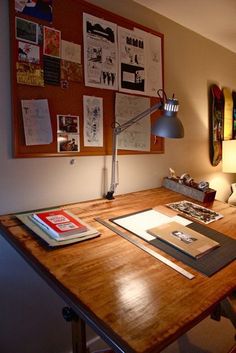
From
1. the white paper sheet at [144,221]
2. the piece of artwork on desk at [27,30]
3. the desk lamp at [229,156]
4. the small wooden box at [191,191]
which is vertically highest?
the piece of artwork on desk at [27,30]

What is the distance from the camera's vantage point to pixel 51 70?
4.30ft

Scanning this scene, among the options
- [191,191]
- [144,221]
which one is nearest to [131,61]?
[191,191]

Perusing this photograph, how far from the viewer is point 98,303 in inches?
26.0

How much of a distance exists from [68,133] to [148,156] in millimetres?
659

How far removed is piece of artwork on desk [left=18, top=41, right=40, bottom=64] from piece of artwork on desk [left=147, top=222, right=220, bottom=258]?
95cm

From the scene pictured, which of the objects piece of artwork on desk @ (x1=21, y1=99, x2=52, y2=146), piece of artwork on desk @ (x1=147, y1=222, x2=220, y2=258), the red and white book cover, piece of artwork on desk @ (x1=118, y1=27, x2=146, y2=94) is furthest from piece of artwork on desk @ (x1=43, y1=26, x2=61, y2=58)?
piece of artwork on desk @ (x1=147, y1=222, x2=220, y2=258)

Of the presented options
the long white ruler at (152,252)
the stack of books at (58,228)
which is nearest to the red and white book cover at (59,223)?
the stack of books at (58,228)

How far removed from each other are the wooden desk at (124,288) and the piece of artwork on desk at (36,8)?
3.19 feet

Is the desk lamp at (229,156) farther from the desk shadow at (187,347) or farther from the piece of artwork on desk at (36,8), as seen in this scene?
the piece of artwork on desk at (36,8)

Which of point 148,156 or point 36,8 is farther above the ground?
point 36,8

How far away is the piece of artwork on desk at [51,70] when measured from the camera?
1293 mm

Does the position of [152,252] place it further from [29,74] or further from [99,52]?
[99,52]

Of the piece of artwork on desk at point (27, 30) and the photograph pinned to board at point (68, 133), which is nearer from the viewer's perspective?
the piece of artwork on desk at point (27, 30)

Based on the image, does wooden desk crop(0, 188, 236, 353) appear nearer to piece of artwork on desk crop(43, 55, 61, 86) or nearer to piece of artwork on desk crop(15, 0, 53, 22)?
piece of artwork on desk crop(43, 55, 61, 86)
